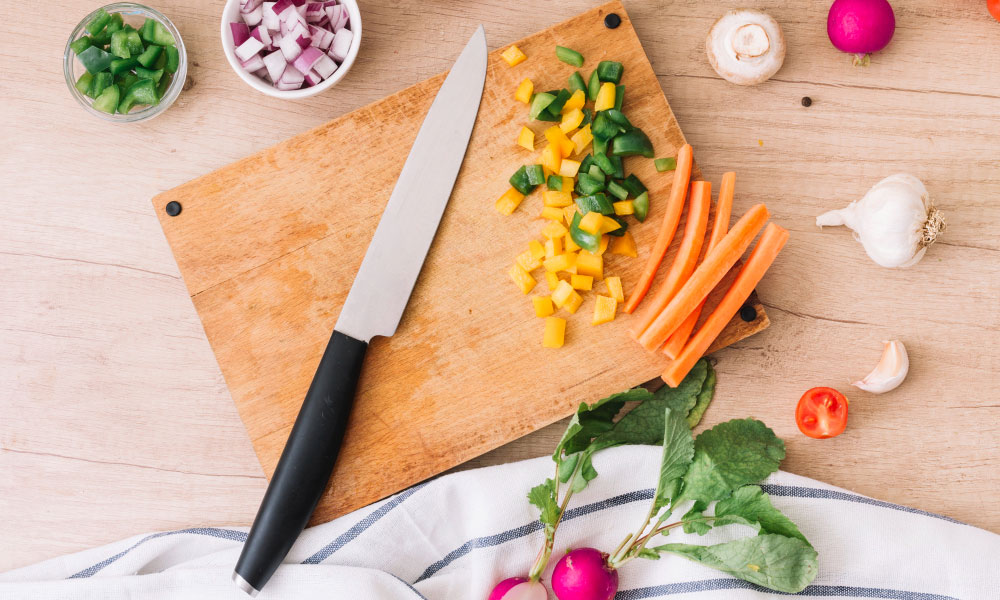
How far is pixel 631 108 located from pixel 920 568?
136cm

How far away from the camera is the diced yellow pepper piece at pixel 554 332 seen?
174 centimetres

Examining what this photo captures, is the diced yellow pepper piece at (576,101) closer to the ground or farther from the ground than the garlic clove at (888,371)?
farther from the ground

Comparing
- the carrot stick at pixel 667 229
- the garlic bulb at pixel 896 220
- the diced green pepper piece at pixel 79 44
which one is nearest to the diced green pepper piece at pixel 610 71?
the carrot stick at pixel 667 229

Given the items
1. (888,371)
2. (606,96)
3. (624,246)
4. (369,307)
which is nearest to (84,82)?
(369,307)

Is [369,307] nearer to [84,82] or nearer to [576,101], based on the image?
[576,101]

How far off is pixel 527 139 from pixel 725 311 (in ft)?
2.12

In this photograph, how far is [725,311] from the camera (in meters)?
1.73

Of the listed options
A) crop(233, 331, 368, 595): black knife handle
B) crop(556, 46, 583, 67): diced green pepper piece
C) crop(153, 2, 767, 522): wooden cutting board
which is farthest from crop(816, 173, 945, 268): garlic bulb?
crop(233, 331, 368, 595): black knife handle

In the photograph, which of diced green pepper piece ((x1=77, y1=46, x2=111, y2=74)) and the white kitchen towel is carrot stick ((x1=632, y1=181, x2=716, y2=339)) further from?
diced green pepper piece ((x1=77, y1=46, x2=111, y2=74))

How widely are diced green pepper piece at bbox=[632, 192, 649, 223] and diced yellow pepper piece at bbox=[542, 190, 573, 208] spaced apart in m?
0.16

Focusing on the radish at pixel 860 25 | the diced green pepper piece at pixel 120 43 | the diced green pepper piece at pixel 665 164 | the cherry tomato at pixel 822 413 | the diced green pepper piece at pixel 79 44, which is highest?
the radish at pixel 860 25

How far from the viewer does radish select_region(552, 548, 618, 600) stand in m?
1.69

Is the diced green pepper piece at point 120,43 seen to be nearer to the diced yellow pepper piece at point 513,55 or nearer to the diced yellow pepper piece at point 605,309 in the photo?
the diced yellow pepper piece at point 513,55

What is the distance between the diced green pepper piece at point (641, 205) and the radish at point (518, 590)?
3.11ft
